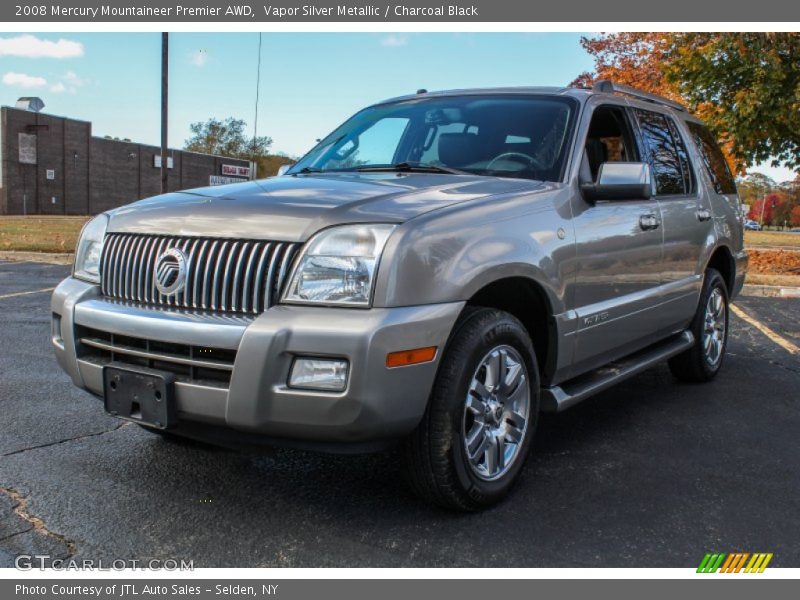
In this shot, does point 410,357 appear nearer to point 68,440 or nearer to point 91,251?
point 91,251

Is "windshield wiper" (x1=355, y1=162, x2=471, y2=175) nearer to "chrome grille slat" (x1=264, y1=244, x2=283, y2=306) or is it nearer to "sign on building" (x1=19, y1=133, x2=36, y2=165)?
"chrome grille slat" (x1=264, y1=244, x2=283, y2=306)

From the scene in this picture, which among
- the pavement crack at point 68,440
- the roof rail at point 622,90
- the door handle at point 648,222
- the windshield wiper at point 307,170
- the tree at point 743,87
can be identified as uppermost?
the tree at point 743,87

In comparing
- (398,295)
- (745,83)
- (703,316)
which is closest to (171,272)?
(398,295)

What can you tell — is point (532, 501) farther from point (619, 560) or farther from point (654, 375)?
point (654, 375)

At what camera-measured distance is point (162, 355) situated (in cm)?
308

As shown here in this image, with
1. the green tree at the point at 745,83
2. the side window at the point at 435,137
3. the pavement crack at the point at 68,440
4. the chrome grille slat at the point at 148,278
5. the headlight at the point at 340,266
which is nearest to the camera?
the headlight at the point at 340,266

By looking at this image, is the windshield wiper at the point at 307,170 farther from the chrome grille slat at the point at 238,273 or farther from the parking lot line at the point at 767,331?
the parking lot line at the point at 767,331

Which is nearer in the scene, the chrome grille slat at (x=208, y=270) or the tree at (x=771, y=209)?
the chrome grille slat at (x=208, y=270)

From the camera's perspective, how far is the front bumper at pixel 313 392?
9.19 ft

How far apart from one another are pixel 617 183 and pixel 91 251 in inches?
99.0

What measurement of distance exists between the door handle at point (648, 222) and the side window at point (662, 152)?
315mm

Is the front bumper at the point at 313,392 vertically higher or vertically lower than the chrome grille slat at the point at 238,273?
lower

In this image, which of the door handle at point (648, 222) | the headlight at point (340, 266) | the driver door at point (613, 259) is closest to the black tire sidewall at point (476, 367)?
the headlight at point (340, 266)

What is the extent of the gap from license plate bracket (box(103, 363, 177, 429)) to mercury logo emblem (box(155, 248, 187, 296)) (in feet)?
1.08
